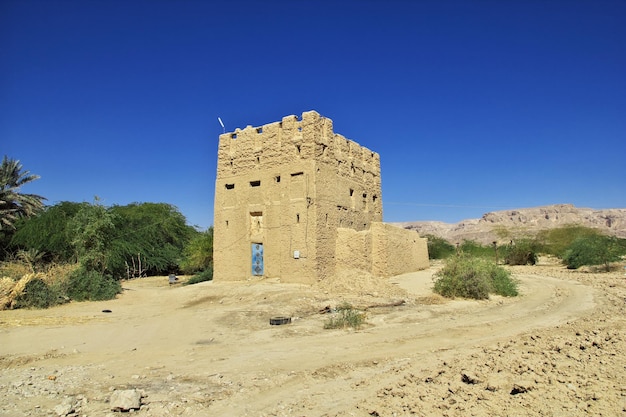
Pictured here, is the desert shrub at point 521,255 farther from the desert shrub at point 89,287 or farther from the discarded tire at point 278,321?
the desert shrub at point 89,287

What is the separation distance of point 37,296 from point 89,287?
227cm

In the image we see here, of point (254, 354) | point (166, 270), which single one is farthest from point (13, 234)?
point (254, 354)

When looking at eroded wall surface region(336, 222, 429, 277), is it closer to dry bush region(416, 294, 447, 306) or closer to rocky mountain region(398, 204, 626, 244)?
dry bush region(416, 294, 447, 306)

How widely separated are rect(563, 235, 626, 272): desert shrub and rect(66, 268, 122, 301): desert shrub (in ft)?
93.5

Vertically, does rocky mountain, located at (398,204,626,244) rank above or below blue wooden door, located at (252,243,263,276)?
above

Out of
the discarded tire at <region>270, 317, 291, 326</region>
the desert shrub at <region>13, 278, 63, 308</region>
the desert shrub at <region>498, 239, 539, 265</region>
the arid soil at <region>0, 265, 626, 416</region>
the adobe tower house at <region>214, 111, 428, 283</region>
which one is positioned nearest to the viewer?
the arid soil at <region>0, 265, 626, 416</region>

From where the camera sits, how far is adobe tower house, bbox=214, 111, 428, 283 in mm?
16594

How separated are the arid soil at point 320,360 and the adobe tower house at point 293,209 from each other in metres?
3.89

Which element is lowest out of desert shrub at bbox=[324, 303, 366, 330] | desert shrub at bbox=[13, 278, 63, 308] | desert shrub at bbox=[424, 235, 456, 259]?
desert shrub at bbox=[324, 303, 366, 330]

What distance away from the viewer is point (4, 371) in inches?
260

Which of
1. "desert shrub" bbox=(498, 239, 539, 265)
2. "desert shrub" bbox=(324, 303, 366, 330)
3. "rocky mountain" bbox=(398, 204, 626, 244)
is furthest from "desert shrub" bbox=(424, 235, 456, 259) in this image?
"rocky mountain" bbox=(398, 204, 626, 244)

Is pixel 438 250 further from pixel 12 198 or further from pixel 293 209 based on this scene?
pixel 12 198

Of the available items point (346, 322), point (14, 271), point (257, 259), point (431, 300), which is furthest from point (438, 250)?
Answer: point (14, 271)

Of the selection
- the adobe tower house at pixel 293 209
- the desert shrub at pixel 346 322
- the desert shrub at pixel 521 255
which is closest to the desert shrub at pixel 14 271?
the adobe tower house at pixel 293 209
